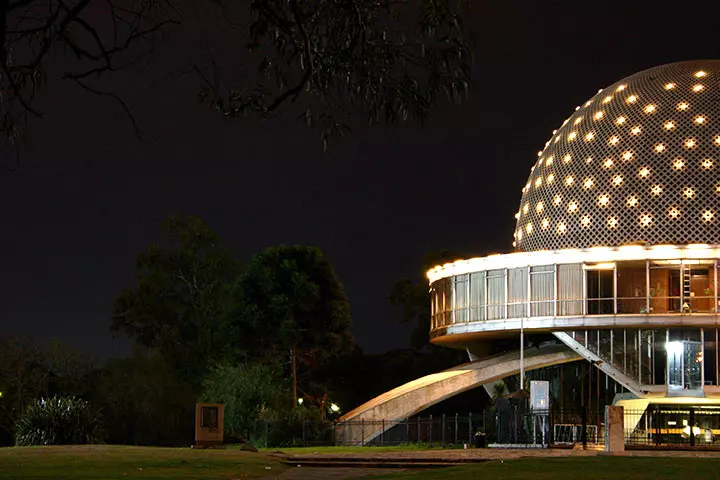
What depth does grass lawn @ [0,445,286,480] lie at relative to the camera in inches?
680

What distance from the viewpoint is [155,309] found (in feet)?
169

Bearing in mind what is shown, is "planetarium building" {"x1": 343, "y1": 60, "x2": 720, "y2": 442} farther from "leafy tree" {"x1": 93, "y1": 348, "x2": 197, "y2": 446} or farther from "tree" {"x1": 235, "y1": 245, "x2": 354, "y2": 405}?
"leafy tree" {"x1": 93, "y1": 348, "x2": 197, "y2": 446}

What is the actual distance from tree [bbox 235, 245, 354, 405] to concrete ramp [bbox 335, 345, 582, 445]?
169 inches

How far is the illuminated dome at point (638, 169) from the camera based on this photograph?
39750mm

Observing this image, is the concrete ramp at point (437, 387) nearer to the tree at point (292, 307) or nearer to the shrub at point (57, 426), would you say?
the tree at point (292, 307)

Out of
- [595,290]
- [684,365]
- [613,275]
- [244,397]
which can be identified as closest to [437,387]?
[595,290]

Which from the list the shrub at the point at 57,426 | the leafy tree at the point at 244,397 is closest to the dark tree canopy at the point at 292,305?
the leafy tree at the point at 244,397

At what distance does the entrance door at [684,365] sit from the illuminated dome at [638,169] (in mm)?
3622

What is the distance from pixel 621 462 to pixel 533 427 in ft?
38.0

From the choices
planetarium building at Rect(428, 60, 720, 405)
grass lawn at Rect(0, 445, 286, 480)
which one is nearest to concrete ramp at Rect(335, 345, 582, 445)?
planetarium building at Rect(428, 60, 720, 405)

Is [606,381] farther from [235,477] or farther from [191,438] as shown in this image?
[235,477]

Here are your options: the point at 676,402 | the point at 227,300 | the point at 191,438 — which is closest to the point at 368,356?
the point at 227,300

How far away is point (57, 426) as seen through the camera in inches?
1158

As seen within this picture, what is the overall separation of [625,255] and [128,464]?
884 inches
